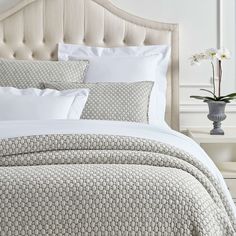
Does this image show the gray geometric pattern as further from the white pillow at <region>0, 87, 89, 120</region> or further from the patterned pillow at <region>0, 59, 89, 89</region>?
the patterned pillow at <region>0, 59, 89, 89</region>

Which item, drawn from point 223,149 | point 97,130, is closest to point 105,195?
point 97,130

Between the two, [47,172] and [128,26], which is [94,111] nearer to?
[128,26]

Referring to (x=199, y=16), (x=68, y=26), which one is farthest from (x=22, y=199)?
(x=199, y=16)

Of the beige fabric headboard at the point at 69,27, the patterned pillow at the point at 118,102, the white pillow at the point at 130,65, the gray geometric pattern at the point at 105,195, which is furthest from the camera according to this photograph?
the beige fabric headboard at the point at 69,27

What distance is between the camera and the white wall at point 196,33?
365cm

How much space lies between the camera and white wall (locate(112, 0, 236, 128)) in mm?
3650

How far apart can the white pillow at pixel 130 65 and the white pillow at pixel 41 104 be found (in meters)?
0.40

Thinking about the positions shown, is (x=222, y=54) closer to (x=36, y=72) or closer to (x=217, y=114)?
(x=217, y=114)

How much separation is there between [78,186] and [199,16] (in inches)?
88.9

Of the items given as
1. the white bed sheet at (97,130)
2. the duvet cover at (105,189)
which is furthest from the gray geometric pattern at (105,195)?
the white bed sheet at (97,130)

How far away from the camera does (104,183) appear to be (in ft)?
5.61

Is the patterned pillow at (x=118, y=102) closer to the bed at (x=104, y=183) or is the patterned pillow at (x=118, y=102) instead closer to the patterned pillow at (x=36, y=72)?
the patterned pillow at (x=36, y=72)

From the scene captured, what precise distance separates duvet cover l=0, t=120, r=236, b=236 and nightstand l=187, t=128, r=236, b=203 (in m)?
1.26

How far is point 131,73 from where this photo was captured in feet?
10.7
